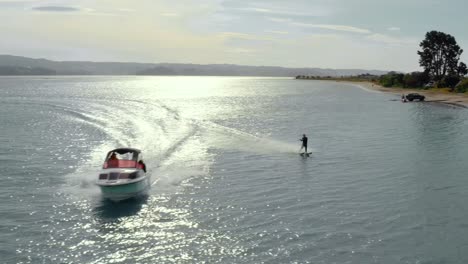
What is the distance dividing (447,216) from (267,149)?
29.8 meters

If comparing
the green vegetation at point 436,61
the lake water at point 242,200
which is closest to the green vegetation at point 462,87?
the green vegetation at point 436,61

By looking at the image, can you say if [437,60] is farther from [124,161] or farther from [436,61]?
[124,161]

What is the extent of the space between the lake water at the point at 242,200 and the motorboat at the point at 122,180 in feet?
3.85

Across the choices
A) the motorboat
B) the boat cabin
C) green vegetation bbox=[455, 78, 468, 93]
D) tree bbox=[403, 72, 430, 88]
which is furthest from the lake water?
tree bbox=[403, 72, 430, 88]

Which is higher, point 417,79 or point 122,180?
point 417,79

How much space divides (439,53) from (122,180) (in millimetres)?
186958

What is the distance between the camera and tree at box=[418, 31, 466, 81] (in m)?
190

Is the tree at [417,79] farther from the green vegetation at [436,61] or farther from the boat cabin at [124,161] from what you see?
the boat cabin at [124,161]

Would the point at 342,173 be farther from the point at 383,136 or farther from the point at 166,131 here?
the point at 166,131

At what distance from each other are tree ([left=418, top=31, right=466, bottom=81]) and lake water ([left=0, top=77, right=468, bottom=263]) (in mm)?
130599

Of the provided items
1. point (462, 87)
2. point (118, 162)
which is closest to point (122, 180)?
point (118, 162)

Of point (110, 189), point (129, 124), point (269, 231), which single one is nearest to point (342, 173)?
point (269, 231)

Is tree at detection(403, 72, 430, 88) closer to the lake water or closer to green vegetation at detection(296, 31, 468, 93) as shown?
green vegetation at detection(296, 31, 468, 93)

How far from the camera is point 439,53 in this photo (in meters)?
194
